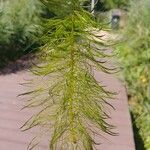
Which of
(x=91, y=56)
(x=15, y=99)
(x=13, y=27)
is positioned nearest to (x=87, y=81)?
(x=91, y=56)

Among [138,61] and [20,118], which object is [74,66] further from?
[138,61]

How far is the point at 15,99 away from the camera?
757 cm


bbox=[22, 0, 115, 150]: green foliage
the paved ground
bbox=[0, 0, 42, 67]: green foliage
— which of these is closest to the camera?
bbox=[22, 0, 115, 150]: green foliage

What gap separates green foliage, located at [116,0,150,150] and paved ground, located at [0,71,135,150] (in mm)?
227

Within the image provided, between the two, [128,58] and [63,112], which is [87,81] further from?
[128,58]

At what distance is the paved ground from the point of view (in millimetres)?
6133

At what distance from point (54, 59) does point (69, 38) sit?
0.63 ft

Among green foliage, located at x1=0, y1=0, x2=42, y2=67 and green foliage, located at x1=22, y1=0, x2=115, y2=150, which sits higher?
green foliage, located at x1=0, y1=0, x2=42, y2=67

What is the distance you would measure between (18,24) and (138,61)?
9.71 ft

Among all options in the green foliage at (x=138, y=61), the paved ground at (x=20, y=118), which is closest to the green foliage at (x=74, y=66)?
the paved ground at (x=20, y=118)

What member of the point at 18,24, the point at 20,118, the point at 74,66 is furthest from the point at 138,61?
the point at 74,66

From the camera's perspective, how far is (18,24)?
33.6 feet

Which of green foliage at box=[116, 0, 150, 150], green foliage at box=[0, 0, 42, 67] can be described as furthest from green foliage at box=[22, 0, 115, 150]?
green foliage at box=[0, 0, 42, 67]

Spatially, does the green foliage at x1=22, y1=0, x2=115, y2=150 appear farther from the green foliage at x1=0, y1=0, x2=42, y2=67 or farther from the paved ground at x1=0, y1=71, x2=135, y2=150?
the green foliage at x1=0, y1=0, x2=42, y2=67
